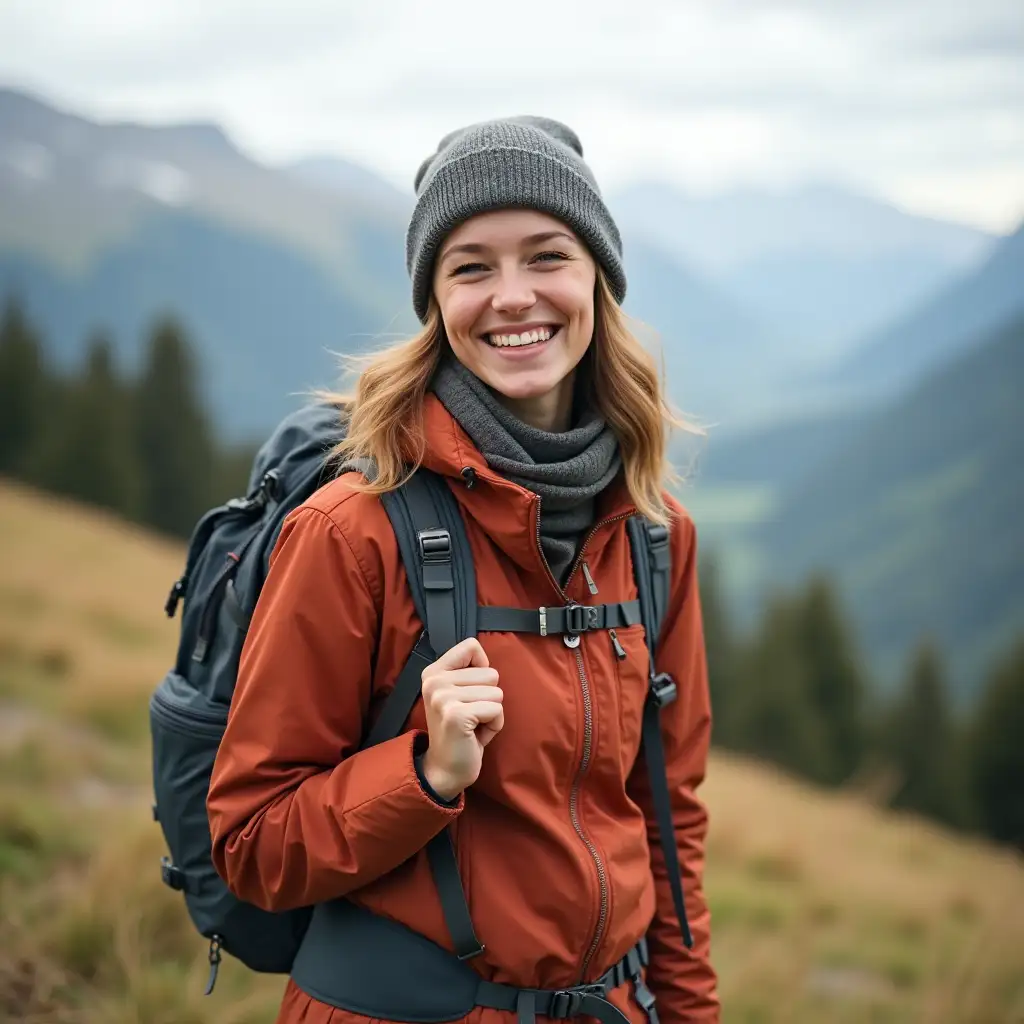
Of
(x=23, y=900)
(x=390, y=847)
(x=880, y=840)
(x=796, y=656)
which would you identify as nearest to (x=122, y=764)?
(x=23, y=900)

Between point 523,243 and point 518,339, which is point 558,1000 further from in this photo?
point 523,243

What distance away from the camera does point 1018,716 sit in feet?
105

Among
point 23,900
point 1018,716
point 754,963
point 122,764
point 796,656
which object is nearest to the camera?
point 23,900

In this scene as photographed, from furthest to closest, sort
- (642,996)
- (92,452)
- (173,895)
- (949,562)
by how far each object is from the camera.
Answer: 1. (949,562)
2. (92,452)
3. (173,895)
4. (642,996)

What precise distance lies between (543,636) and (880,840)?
11094mm

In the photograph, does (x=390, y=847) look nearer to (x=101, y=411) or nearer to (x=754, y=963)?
(x=754, y=963)

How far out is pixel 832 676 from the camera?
114 ft

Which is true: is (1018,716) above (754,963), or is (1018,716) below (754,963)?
below

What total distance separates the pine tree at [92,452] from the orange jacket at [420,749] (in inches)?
1283

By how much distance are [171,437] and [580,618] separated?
1395 inches

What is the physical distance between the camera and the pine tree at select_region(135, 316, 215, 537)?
34781 mm

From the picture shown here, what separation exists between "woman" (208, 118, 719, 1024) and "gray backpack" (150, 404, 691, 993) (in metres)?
0.04

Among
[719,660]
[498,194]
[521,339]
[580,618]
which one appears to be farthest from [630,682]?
[719,660]

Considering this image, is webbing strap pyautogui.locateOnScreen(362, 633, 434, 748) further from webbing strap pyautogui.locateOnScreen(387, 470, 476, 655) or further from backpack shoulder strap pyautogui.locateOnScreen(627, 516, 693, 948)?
backpack shoulder strap pyautogui.locateOnScreen(627, 516, 693, 948)
